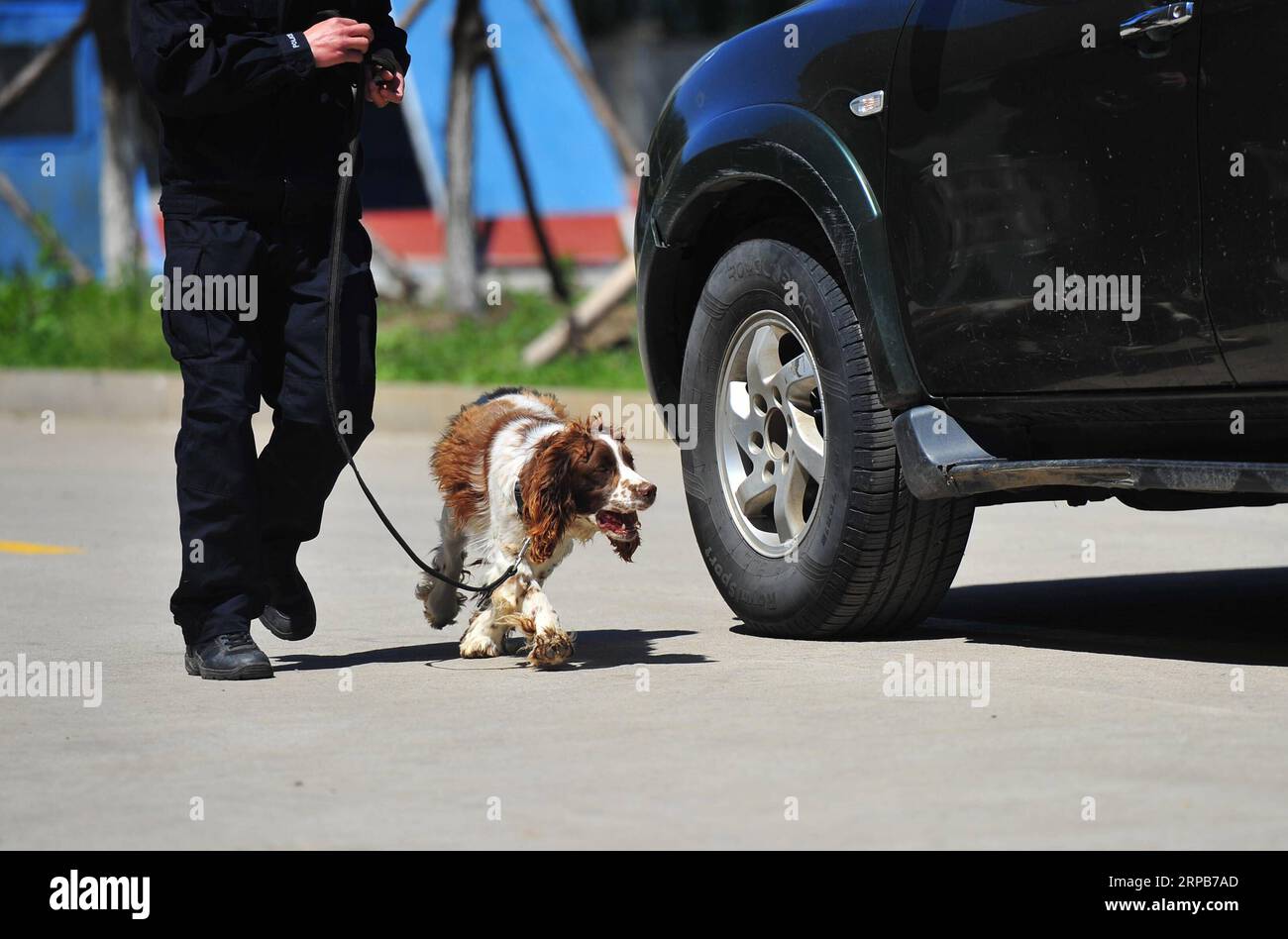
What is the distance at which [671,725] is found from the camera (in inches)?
188

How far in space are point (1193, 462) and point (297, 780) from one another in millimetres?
2124

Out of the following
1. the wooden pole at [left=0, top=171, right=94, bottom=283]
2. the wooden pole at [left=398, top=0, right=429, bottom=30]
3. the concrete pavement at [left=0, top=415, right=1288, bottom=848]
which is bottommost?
the concrete pavement at [left=0, top=415, right=1288, bottom=848]

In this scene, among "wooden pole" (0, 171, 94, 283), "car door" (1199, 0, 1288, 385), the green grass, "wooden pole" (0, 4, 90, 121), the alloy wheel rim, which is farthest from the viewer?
"wooden pole" (0, 171, 94, 283)

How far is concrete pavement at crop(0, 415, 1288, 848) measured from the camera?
12.7ft

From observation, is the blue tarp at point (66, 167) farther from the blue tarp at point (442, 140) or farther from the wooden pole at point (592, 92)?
the wooden pole at point (592, 92)

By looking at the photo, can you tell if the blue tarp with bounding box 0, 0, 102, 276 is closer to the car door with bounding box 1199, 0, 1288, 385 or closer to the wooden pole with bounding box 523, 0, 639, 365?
the wooden pole with bounding box 523, 0, 639, 365

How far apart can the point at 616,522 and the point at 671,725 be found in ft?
3.47

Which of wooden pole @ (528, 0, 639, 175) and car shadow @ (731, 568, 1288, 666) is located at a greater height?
wooden pole @ (528, 0, 639, 175)

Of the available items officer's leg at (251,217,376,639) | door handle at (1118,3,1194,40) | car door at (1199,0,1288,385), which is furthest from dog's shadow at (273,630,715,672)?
door handle at (1118,3,1194,40)

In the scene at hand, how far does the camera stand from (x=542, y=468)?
18.4 feet

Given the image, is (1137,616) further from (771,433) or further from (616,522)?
(616,522)

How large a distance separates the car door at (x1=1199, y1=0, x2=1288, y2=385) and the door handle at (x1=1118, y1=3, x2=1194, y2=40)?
2.3 inches
